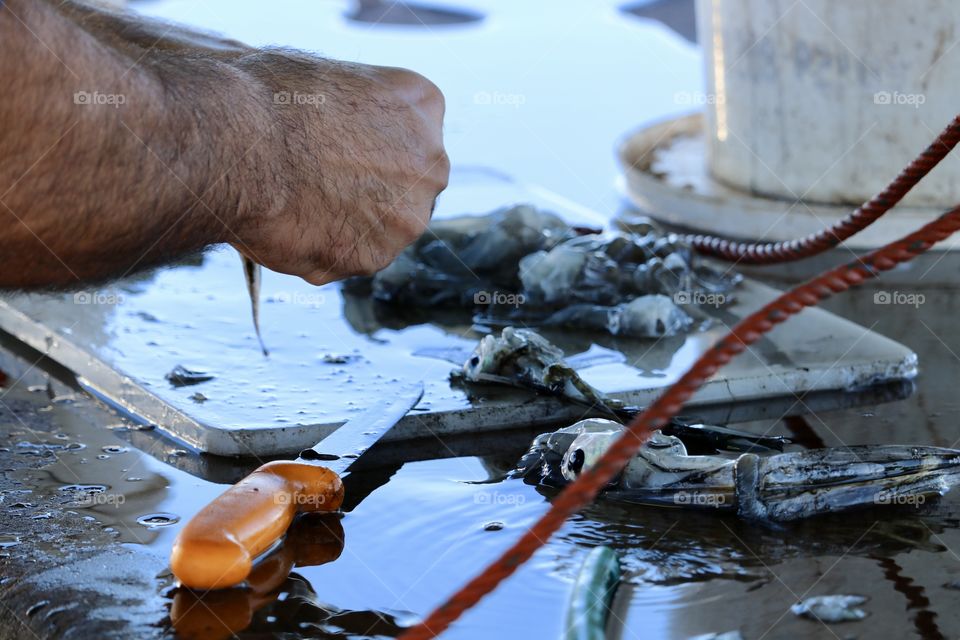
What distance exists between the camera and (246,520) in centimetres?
93

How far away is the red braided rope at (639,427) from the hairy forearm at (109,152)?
402mm

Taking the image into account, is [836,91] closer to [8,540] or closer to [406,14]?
[8,540]

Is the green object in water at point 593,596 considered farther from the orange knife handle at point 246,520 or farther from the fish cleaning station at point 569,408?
the orange knife handle at point 246,520

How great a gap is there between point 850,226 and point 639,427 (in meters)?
0.85

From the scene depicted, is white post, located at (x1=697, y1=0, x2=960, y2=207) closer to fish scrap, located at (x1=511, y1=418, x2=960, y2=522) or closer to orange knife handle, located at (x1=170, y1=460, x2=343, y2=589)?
fish scrap, located at (x1=511, y1=418, x2=960, y2=522)

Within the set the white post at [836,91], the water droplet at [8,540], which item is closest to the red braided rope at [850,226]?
the white post at [836,91]

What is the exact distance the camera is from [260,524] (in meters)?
0.94

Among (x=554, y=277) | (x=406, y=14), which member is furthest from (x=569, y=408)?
(x=406, y=14)

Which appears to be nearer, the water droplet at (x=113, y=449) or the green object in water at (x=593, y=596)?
the green object in water at (x=593, y=596)

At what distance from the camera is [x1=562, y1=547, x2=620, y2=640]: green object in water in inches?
32.9

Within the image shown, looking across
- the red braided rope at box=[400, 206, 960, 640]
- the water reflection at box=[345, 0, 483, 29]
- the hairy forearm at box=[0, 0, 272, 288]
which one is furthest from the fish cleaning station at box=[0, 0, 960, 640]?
the water reflection at box=[345, 0, 483, 29]

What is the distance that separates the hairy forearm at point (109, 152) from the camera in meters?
0.83

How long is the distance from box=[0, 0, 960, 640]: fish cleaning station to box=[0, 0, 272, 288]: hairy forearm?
0.39ft

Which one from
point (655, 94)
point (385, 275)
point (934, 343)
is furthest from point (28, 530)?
point (655, 94)
